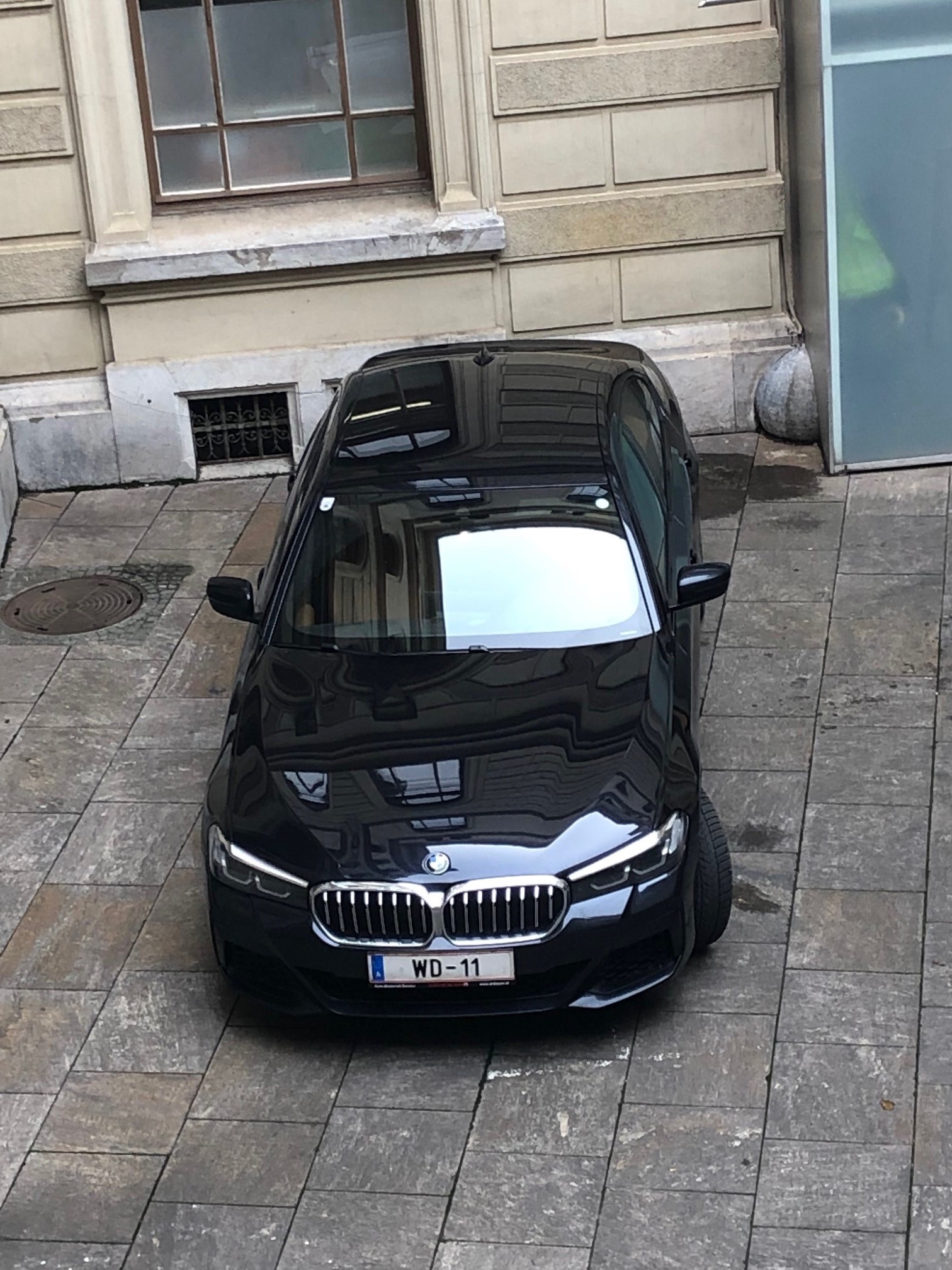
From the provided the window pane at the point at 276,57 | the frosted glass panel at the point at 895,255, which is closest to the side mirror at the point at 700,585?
the frosted glass panel at the point at 895,255

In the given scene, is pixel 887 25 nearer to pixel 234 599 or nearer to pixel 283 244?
pixel 283 244

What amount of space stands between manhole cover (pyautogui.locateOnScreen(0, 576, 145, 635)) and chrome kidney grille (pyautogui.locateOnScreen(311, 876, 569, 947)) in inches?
170

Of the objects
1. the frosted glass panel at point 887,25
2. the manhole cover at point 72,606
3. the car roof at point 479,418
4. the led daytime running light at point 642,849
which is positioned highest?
the frosted glass panel at point 887,25

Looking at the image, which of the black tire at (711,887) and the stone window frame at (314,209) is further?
the stone window frame at (314,209)

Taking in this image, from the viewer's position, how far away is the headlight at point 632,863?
6047mm

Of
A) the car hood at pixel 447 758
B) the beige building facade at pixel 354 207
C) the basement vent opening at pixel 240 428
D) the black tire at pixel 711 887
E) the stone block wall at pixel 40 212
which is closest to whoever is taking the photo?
the car hood at pixel 447 758

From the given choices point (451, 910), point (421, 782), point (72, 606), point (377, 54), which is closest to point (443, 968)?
point (451, 910)

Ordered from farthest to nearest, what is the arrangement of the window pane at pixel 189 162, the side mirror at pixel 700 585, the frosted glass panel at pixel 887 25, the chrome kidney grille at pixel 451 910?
the window pane at pixel 189 162, the frosted glass panel at pixel 887 25, the side mirror at pixel 700 585, the chrome kidney grille at pixel 451 910

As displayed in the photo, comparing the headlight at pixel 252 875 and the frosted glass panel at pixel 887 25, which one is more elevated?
the frosted glass panel at pixel 887 25

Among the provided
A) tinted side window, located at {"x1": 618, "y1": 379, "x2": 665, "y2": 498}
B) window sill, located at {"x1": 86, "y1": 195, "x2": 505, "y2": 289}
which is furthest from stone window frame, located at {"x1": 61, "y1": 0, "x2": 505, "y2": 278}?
tinted side window, located at {"x1": 618, "y1": 379, "x2": 665, "y2": 498}

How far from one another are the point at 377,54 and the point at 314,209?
1110 mm

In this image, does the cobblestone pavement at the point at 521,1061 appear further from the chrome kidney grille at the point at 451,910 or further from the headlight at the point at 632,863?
the headlight at the point at 632,863

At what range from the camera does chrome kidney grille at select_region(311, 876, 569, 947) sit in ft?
19.7

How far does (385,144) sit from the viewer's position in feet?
39.4
